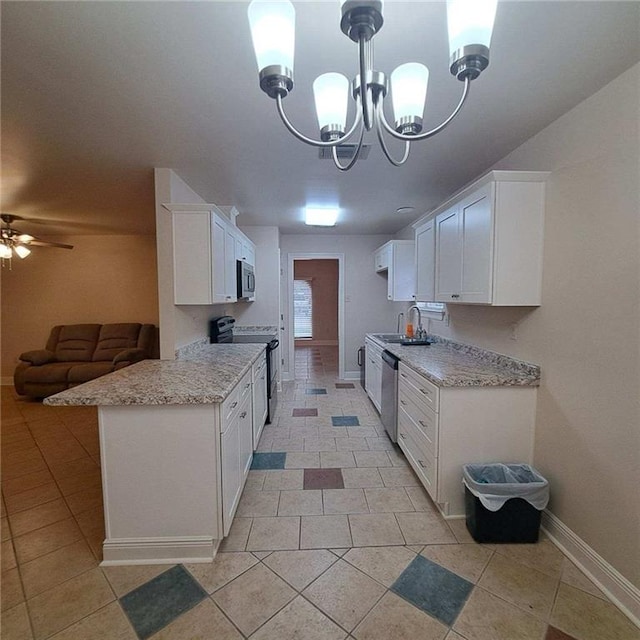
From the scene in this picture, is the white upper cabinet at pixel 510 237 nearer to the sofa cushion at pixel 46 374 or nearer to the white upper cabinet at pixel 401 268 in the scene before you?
the white upper cabinet at pixel 401 268

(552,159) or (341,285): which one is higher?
(552,159)

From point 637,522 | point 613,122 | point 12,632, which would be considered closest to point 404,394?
point 637,522

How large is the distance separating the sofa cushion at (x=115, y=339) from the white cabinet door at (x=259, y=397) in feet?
Answer: 10.3

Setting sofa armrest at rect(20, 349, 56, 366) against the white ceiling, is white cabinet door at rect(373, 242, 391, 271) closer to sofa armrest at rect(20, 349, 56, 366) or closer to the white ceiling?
the white ceiling

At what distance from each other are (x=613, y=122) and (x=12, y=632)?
3590mm

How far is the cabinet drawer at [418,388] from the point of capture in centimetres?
211

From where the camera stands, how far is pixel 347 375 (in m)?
5.63

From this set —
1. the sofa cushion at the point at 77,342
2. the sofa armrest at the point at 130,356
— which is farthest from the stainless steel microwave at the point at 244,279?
the sofa cushion at the point at 77,342

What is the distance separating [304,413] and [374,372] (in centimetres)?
100

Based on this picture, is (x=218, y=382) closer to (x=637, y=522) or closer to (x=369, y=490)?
(x=369, y=490)

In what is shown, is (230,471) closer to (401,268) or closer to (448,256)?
(448,256)

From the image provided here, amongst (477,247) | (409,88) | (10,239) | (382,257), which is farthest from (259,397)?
(10,239)

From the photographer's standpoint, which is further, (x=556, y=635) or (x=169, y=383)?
(x=169, y=383)

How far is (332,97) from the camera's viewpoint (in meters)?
1.21
